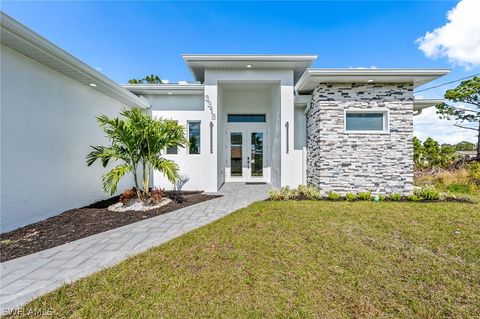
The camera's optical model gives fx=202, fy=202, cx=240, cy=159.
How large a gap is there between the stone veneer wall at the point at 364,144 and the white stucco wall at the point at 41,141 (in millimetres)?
7684

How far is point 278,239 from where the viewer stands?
147 inches

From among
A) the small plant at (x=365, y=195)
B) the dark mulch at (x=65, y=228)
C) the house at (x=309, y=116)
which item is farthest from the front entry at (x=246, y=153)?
the dark mulch at (x=65, y=228)

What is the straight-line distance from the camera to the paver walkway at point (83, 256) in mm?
2351

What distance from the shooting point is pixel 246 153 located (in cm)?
1056

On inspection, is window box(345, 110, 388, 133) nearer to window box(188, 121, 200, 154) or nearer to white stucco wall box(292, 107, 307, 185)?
white stucco wall box(292, 107, 307, 185)

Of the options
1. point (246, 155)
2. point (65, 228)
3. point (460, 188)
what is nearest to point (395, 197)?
point (460, 188)

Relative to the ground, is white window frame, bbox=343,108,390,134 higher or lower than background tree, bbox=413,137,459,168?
higher

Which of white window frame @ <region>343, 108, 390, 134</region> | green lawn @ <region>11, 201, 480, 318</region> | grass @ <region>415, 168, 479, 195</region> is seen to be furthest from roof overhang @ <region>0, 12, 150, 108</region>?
grass @ <region>415, 168, 479, 195</region>

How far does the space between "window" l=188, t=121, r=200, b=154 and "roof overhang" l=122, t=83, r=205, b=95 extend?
1.33m

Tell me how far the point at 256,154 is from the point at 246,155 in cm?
53

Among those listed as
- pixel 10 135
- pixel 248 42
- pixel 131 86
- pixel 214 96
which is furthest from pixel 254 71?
pixel 10 135

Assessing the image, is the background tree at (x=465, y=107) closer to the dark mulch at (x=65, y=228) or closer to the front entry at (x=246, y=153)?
the front entry at (x=246, y=153)

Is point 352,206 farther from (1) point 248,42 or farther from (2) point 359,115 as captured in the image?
(1) point 248,42

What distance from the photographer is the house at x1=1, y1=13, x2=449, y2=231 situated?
424 centimetres
